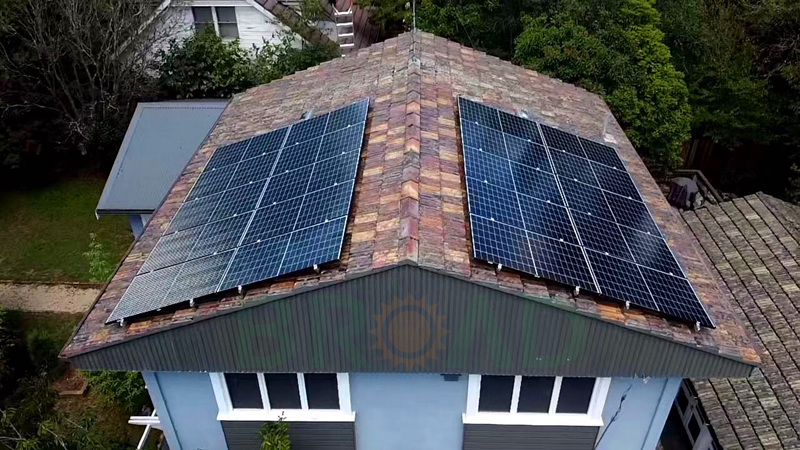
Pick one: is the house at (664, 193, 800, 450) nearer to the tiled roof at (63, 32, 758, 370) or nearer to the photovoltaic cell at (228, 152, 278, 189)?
the tiled roof at (63, 32, 758, 370)

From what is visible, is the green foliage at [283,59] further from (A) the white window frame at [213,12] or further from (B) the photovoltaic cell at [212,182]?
(B) the photovoltaic cell at [212,182]

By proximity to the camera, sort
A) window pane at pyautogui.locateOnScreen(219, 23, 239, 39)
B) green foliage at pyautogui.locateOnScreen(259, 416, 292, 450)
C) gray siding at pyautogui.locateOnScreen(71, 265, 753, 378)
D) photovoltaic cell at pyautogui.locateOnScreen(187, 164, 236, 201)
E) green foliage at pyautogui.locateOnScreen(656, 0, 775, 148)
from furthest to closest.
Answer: window pane at pyautogui.locateOnScreen(219, 23, 239, 39) < green foliage at pyautogui.locateOnScreen(656, 0, 775, 148) < photovoltaic cell at pyautogui.locateOnScreen(187, 164, 236, 201) < green foliage at pyautogui.locateOnScreen(259, 416, 292, 450) < gray siding at pyautogui.locateOnScreen(71, 265, 753, 378)

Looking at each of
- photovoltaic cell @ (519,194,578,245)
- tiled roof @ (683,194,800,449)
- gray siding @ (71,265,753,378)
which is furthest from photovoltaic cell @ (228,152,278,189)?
tiled roof @ (683,194,800,449)

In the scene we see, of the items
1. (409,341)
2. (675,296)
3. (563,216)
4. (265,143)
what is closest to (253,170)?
(265,143)

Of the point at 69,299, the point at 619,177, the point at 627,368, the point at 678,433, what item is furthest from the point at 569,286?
the point at 69,299

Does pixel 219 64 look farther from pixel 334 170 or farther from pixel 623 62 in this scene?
pixel 623 62
